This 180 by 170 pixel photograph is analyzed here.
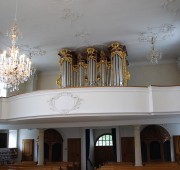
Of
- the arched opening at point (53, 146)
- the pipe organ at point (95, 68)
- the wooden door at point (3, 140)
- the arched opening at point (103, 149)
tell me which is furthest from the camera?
the arched opening at point (103, 149)

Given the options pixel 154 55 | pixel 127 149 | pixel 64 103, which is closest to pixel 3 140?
pixel 127 149

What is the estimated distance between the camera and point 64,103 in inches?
361

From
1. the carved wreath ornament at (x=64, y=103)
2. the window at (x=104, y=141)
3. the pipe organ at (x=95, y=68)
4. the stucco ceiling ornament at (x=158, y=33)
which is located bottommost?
the window at (x=104, y=141)

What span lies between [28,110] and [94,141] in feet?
29.4

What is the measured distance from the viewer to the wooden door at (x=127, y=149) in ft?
49.2

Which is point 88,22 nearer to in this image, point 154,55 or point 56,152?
point 154,55

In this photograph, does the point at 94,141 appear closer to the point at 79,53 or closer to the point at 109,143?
the point at 109,143

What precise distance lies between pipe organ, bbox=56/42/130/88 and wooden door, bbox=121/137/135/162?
4.71 metres

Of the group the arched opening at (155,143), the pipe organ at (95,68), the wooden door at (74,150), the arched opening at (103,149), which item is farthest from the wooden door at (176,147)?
the wooden door at (74,150)

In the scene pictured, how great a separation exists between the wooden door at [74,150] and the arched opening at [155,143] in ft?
12.1

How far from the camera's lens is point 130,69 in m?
15.5

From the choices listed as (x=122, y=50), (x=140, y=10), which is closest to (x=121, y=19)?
(x=140, y=10)

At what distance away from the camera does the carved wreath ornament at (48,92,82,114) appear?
9.09 meters

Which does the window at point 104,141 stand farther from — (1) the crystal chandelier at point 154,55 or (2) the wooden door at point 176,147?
(1) the crystal chandelier at point 154,55
